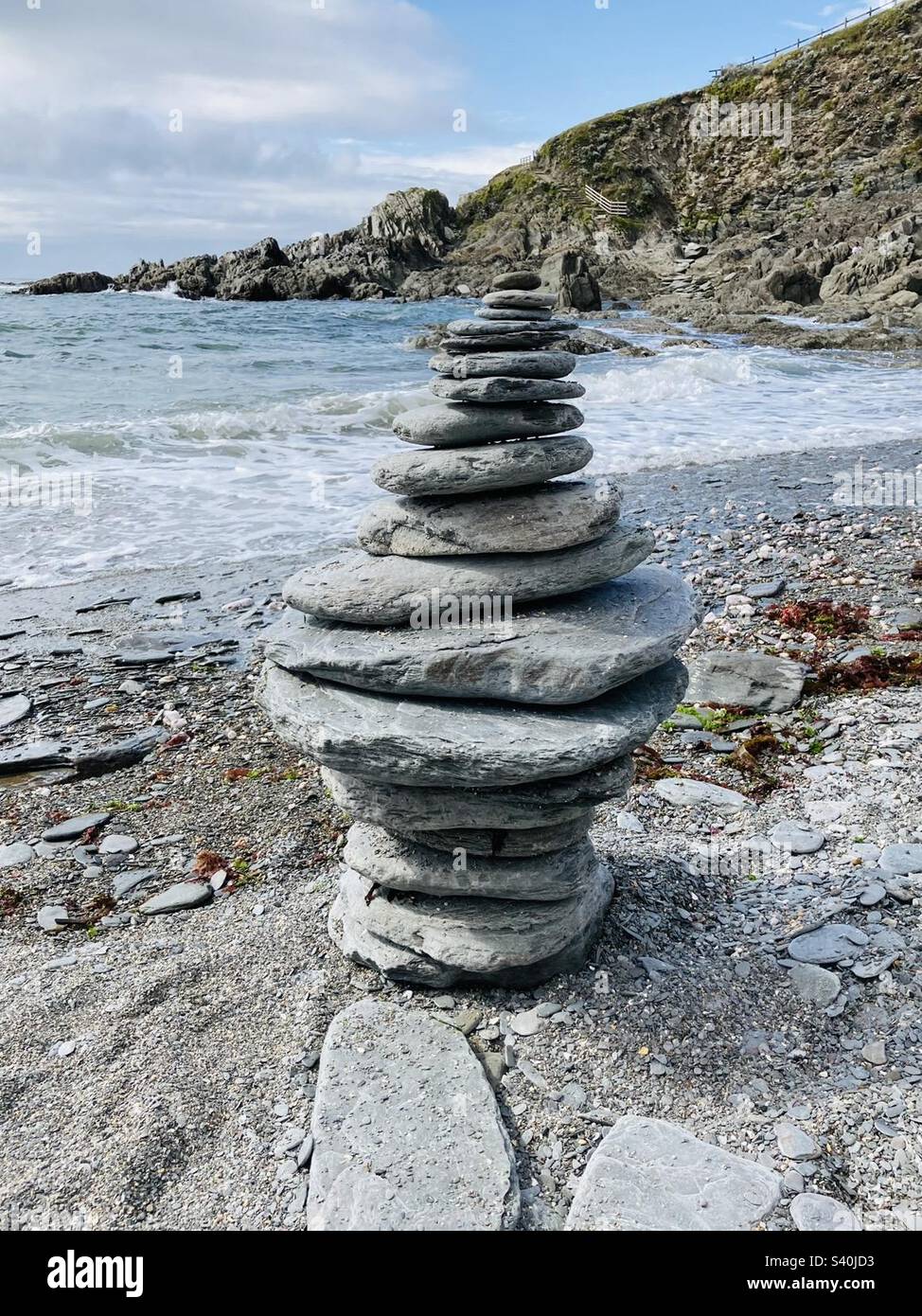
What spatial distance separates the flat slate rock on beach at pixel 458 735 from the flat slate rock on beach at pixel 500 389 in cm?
139

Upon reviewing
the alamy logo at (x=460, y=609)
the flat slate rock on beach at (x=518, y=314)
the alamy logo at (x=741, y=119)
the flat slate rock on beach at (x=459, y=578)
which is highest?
the alamy logo at (x=741, y=119)

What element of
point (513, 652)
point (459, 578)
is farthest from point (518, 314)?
point (513, 652)

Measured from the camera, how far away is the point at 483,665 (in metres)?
4.12

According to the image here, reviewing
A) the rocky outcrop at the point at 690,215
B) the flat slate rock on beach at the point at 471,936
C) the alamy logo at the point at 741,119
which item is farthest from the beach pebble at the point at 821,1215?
the alamy logo at the point at 741,119

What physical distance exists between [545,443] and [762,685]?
3.80m

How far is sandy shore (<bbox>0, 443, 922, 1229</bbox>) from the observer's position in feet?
12.0

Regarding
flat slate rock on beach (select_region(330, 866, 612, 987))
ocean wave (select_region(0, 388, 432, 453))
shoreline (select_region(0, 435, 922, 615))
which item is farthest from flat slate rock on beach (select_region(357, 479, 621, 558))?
ocean wave (select_region(0, 388, 432, 453))

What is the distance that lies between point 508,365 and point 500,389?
12 centimetres

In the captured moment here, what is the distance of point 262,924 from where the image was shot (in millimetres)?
5117

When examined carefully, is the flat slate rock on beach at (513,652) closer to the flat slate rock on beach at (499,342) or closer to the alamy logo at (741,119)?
the flat slate rock on beach at (499,342)

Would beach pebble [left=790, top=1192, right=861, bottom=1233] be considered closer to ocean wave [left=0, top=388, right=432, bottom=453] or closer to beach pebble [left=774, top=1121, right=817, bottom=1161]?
beach pebble [left=774, top=1121, right=817, bottom=1161]

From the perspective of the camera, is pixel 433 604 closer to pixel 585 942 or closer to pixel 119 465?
pixel 585 942
